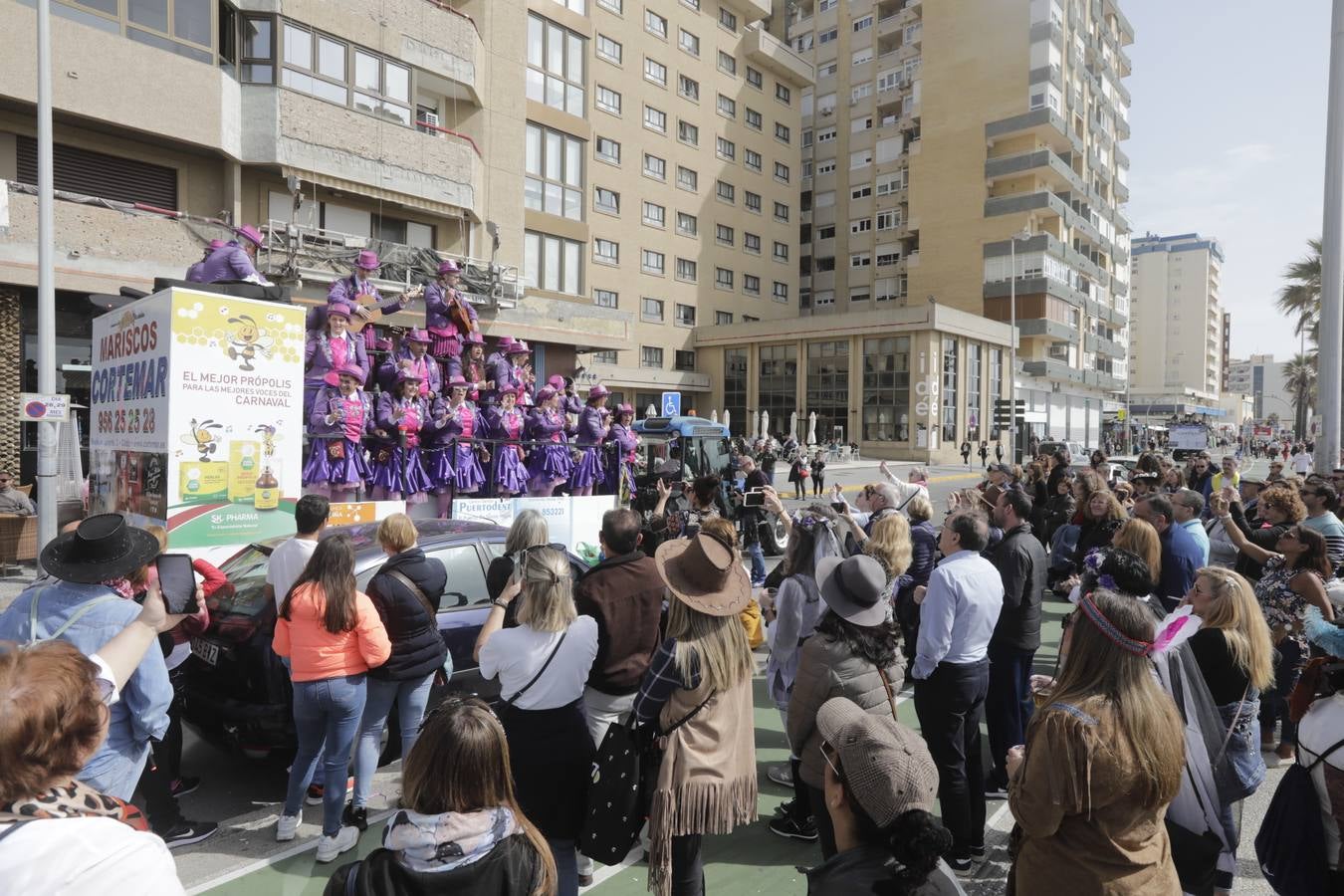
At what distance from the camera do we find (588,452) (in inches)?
424

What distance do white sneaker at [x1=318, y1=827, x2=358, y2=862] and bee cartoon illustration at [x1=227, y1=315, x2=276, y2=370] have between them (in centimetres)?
414

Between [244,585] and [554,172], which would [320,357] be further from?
[554,172]

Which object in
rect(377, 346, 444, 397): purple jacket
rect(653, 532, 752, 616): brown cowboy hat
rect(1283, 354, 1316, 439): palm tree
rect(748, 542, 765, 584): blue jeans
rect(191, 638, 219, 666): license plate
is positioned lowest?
rect(748, 542, 765, 584): blue jeans

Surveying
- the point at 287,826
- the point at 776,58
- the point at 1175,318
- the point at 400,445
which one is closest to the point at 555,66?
the point at 776,58

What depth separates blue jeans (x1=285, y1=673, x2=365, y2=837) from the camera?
12.8ft

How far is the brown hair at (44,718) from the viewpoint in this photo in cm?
161

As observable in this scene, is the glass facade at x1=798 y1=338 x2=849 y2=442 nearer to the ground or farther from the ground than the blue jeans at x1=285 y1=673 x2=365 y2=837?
farther from the ground

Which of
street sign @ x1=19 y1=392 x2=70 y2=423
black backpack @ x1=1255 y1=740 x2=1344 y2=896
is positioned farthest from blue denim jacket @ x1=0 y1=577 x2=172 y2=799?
street sign @ x1=19 y1=392 x2=70 y2=423

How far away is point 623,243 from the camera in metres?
43.8

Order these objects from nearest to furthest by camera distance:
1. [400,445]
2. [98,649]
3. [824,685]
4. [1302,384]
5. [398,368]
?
[98,649], [824,685], [400,445], [398,368], [1302,384]

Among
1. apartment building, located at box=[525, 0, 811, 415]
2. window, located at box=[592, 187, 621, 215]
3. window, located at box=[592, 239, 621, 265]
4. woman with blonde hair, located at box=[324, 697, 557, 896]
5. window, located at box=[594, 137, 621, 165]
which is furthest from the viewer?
window, located at box=[592, 239, 621, 265]

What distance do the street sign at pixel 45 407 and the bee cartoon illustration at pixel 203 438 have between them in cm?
630

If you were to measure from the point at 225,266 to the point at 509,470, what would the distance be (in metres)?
3.71

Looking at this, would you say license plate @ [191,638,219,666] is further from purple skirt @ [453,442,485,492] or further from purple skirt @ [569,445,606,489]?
purple skirt @ [569,445,606,489]
